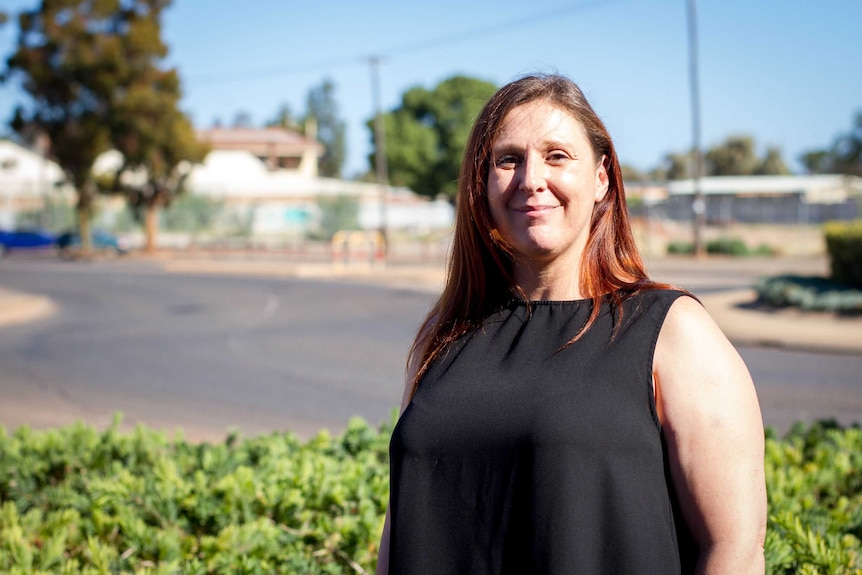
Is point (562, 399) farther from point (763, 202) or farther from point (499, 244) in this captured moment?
point (763, 202)

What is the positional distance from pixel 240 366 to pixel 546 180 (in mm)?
10661

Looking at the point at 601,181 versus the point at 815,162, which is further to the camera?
the point at 815,162

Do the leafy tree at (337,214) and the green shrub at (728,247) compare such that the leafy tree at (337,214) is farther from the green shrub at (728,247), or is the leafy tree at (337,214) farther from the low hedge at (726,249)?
the green shrub at (728,247)

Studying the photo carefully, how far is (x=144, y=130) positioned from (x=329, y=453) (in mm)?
36701

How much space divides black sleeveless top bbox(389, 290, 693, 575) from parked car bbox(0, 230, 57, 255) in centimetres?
4749

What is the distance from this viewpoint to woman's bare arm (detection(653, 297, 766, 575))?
1714mm

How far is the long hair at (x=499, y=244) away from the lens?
199 centimetres

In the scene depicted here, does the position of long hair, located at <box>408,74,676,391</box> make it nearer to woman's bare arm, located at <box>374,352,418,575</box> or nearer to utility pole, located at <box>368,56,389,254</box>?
woman's bare arm, located at <box>374,352,418,575</box>

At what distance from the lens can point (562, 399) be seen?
181 cm

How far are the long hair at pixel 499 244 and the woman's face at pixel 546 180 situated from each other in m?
0.03

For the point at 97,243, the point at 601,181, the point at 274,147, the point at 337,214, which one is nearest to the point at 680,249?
the point at 337,214

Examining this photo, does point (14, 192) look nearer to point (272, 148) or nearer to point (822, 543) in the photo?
point (272, 148)

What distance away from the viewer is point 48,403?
32.5ft

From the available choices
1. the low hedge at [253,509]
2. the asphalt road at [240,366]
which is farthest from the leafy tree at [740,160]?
the low hedge at [253,509]
